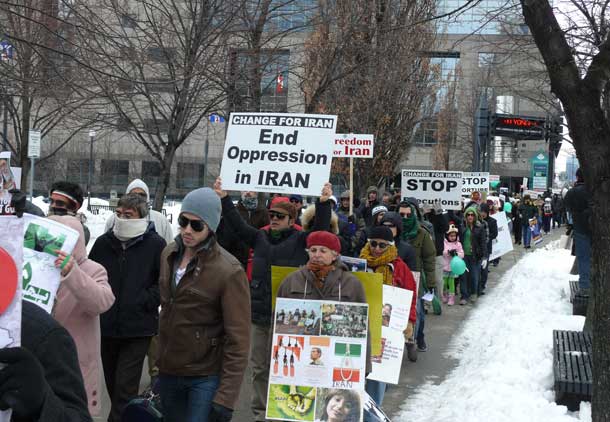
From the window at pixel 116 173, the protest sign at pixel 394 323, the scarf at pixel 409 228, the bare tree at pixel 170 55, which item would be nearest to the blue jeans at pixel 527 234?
the bare tree at pixel 170 55

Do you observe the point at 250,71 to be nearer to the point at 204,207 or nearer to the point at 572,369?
the point at 572,369

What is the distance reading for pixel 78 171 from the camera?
40.3m

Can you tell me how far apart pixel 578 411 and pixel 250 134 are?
388 cm

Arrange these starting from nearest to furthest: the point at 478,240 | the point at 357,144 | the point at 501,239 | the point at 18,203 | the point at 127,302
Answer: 1. the point at 18,203
2. the point at 127,302
3. the point at 357,144
4. the point at 478,240
5. the point at 501,239

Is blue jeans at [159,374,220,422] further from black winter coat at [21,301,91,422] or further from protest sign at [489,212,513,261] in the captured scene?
protest sign at [489,212,513,261]

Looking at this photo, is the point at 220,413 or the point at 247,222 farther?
the point at 247,222

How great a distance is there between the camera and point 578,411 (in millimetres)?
6293

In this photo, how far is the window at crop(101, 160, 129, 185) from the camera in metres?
43.8

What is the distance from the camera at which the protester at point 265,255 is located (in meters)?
6.50

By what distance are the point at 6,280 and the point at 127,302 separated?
3.90m

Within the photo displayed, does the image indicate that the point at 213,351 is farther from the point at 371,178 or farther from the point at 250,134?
the point at 371,178

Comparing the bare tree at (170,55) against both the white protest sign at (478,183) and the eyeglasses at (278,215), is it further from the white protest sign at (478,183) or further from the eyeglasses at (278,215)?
the white protest sign at (478,183)

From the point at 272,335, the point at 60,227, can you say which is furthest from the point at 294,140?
the point at 60,227

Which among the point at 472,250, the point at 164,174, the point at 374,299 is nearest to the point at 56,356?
the point at 374,299
